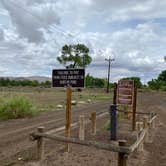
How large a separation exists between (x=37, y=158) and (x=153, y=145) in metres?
5.10

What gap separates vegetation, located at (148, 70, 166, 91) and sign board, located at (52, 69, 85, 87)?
100m

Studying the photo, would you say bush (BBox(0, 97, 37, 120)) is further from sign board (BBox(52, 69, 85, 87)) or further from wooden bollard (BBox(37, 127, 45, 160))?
wooden bollard (BBox(37, 127, 45, 160))

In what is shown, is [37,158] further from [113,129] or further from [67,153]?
[113,129]

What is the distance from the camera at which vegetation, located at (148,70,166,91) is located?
4516 inches

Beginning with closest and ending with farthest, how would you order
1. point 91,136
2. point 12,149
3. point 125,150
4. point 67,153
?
point 125,150
point 67,153
point 12,149
point 91,136

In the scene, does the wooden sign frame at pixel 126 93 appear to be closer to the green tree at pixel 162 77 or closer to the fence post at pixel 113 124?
the fence post at pixel 113 124

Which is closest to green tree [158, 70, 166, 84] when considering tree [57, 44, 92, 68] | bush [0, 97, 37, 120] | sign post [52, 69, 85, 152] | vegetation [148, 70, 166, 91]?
vegetation [148, 70, 166, 91]

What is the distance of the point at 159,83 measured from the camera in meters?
121

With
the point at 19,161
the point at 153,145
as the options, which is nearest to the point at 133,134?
the point at 153,145

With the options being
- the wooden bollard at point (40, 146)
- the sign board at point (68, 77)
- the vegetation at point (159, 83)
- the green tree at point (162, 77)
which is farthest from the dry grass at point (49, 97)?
the green tree at point (162, 77)

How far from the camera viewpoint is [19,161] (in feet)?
30.7

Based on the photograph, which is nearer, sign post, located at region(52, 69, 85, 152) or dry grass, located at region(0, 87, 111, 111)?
sign post, located at region(52, 69, 85, 152)

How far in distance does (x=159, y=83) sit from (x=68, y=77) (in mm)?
113724

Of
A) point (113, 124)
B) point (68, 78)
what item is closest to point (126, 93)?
point (113, 124)
